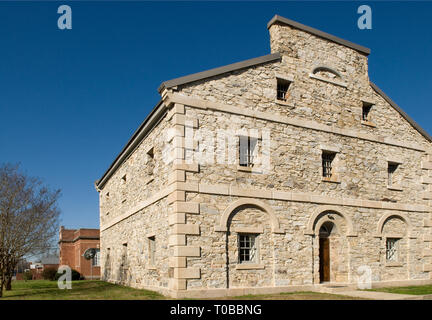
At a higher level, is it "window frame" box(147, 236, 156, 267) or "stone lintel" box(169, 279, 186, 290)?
"window frame" box(147, 236, 156, 267)

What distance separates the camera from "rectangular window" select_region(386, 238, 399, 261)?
1900 centimetres

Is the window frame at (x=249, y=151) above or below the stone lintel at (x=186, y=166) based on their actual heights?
above

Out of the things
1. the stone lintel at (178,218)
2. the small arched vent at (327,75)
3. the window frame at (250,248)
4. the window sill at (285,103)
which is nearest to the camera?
the stone lintel at (178,218)

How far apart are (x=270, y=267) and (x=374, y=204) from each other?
20.5 ft

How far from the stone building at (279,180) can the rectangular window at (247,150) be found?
0.04 meters

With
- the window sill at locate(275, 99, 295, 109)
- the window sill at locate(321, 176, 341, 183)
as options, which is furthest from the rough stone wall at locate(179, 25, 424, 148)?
the window sill at locate(321, 176, 341, 183)

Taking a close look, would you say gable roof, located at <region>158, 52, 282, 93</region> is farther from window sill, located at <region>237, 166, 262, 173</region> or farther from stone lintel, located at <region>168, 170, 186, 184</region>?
window sill, located at <region>237, 166, 262, 173</region>

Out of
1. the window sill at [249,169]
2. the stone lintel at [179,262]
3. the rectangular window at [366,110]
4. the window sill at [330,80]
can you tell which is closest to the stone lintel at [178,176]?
the window sill at [249,169]

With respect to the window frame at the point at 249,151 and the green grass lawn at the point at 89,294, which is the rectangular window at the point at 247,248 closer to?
the window frame at the point at 249,151

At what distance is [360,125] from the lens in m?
19.0

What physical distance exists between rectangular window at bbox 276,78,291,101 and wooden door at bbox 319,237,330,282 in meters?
5.94

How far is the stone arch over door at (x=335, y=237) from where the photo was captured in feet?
54.7

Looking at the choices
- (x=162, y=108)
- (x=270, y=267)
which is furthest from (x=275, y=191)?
(x=162, y=108)
